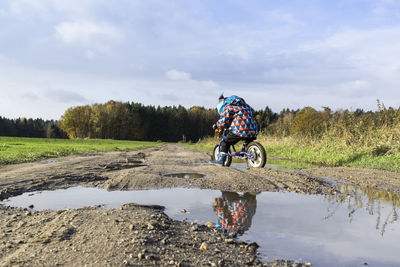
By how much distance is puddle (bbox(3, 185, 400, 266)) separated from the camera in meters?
2.42

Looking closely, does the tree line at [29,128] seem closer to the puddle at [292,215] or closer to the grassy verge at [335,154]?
the grassy verge at [335,154]

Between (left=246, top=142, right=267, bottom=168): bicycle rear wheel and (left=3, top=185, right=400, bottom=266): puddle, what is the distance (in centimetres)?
256

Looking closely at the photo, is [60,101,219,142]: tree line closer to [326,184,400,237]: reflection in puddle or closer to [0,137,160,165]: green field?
[0,137,160,165]: green field

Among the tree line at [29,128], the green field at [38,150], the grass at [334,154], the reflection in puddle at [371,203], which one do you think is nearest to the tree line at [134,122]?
the tree line at [29,128]

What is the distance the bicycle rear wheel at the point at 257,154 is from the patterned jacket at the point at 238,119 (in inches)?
11.8

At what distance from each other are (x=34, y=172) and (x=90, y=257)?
17.0 feet

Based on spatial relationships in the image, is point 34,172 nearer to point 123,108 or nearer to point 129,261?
point 129,261

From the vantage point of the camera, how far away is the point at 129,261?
2002 mm

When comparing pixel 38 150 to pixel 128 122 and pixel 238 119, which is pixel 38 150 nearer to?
pixel 238 119

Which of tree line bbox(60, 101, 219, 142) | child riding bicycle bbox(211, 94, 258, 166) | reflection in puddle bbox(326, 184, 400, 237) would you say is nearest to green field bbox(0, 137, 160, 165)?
child riding bicycle bbox(211, 94, 258, 166)

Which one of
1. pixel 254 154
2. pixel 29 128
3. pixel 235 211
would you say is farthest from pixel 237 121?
pixel 29 128

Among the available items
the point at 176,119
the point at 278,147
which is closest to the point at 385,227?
the point at 278,147

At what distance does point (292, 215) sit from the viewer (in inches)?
138

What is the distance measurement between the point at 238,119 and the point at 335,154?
19.3ft
